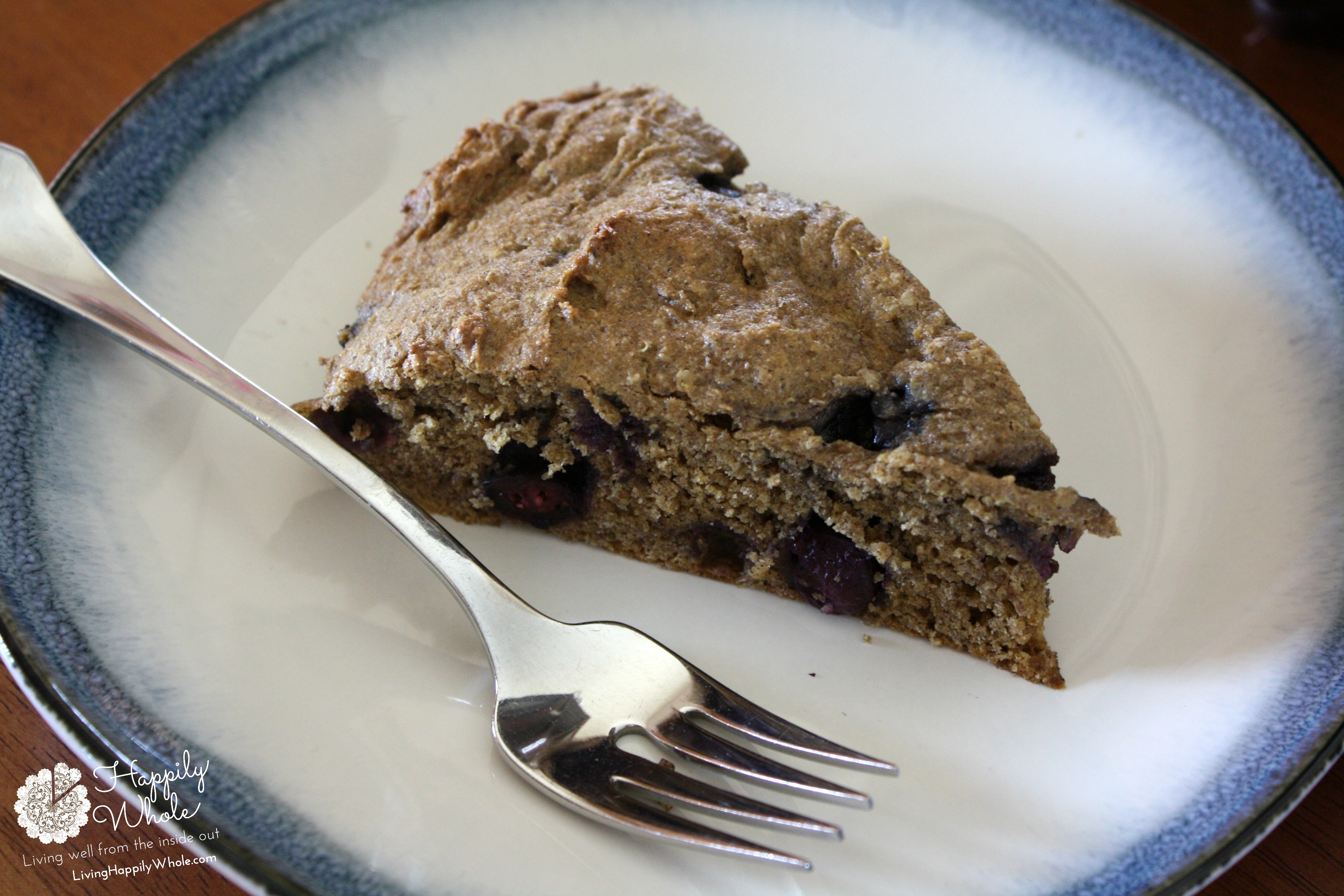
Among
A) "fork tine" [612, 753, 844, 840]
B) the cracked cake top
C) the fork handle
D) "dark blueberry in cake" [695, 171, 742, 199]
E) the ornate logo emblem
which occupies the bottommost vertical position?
the ornate logo emblem

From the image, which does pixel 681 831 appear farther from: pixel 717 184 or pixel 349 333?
pixel 717 184

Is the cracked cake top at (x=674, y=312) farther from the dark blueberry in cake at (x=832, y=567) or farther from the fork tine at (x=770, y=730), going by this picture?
the fork tine at (x=770, y=730)

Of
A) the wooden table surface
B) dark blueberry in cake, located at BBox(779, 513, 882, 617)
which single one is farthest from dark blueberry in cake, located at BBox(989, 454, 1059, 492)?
the wooden table surface

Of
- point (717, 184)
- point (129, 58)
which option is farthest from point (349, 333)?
point (129, 58)

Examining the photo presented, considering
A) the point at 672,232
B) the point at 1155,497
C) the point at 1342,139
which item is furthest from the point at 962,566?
the point at 1342,139

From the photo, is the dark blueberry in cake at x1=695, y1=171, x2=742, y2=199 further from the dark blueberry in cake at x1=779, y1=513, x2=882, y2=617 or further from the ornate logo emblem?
the ornate logo emblem

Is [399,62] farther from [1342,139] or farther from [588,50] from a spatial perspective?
[1342,139]
